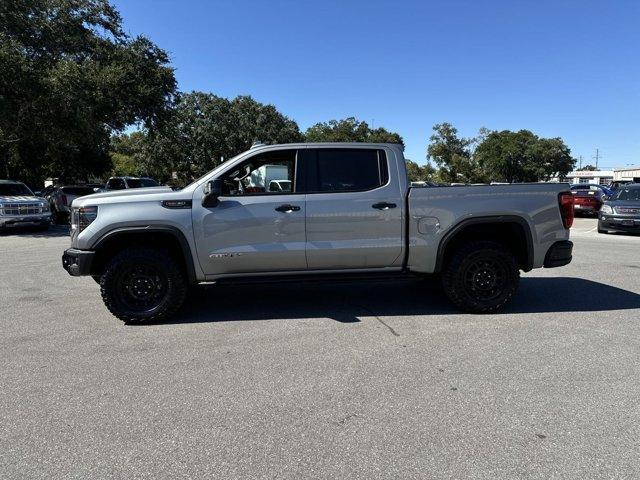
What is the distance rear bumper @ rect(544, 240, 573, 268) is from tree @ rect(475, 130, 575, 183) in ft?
228

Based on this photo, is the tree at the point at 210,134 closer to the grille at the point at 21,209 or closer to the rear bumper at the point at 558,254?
the grille at the point at 21,209

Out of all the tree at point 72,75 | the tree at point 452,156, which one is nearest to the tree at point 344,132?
the tree at point 452,156

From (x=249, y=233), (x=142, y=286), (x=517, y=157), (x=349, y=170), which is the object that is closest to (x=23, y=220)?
(x=142, y=286)

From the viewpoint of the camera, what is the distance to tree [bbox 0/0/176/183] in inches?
673

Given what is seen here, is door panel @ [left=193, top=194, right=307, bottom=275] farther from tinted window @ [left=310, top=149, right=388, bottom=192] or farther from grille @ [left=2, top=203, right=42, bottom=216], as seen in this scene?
grille @ [left=2, top=203, right=42, bottom=216]

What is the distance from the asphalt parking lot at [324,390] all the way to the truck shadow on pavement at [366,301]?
0.16 ft

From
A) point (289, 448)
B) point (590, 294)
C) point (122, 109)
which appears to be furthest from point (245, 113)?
point (289, 448)

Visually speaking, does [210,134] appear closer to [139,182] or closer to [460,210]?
[139,182]

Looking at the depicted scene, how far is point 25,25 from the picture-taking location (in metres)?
18.7

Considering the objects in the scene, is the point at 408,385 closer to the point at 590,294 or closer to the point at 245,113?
the point at 590,294

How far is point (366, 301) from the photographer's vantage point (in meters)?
6.50

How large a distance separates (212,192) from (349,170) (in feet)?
5.32

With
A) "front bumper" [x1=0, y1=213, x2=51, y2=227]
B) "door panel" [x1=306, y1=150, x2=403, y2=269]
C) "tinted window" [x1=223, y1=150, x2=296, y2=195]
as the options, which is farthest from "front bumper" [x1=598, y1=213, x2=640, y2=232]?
Answer: "front bumper" [x1=0, y1=213, x2=51, y2=227]

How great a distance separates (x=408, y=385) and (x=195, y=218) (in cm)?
293
